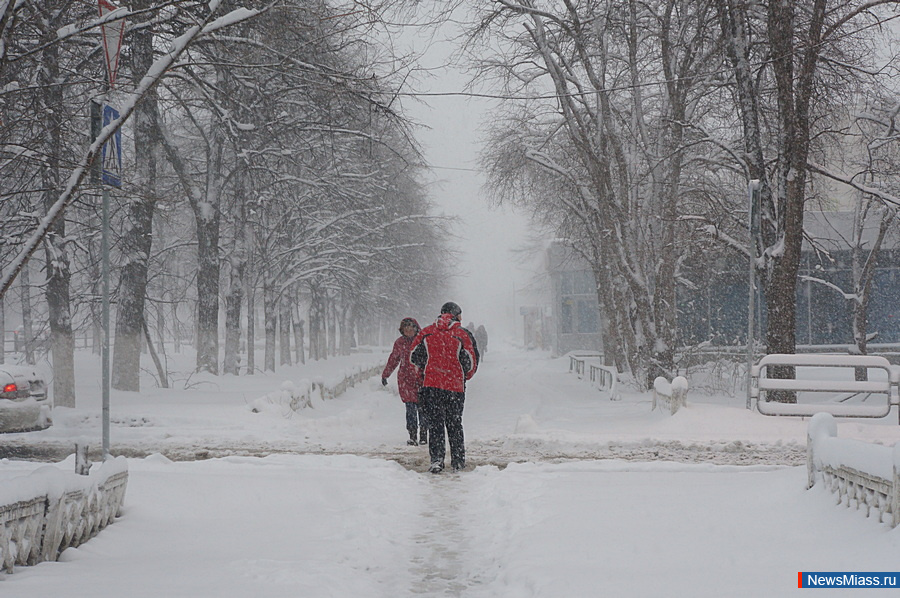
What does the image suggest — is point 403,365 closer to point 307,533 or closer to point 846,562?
point 307,533

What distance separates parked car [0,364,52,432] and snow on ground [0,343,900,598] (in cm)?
34

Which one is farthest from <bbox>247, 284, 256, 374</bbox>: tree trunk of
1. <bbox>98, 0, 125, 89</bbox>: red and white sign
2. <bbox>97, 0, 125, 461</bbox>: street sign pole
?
<bbox>98, 0, 125, 89</bbox>: red and white sign

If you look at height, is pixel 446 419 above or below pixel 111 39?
below

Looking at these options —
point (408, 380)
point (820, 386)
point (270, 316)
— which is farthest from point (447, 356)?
point (270, 316)

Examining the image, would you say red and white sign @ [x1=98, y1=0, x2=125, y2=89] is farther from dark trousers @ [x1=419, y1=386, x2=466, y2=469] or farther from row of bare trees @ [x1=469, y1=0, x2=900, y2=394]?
row of bare trees @ [x1=469, y1=0, x2=900, y2=394]

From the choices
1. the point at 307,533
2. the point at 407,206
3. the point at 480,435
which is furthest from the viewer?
the point at 407,206

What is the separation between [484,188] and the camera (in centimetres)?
2459

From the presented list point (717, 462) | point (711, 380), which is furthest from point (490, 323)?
point (717, 462)

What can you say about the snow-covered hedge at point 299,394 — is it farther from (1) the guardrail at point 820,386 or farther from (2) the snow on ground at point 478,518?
(1) the guardrail at point 820,386

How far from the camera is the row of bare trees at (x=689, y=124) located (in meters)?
13.0

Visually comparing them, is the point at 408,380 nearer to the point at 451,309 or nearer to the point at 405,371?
the point at 405,371

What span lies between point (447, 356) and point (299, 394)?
7.30 metres

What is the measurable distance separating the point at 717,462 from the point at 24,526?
7.25 m

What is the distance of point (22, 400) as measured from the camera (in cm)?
1082
